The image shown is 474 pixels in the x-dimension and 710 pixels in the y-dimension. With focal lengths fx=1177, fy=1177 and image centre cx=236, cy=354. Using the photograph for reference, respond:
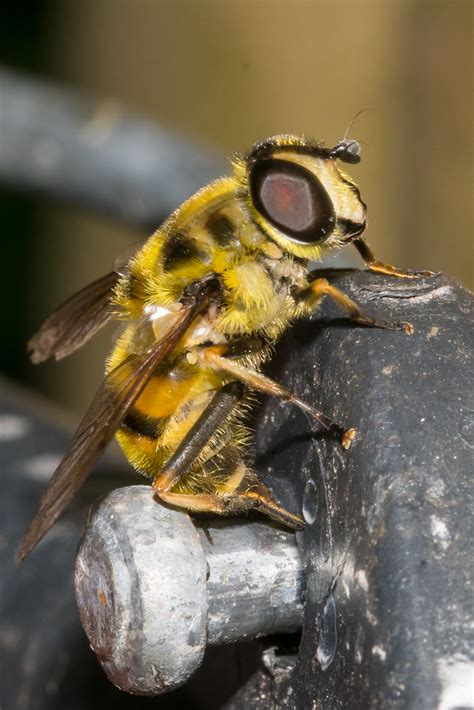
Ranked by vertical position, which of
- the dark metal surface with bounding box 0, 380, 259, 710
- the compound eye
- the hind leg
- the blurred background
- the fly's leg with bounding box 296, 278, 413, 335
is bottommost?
the dark metal surface with bounding box 0, 380, 259, 710

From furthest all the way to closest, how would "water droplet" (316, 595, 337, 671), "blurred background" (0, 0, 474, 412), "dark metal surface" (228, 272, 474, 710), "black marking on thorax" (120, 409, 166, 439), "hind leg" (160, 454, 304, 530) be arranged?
"blurred background" (0, 0, 474, 412) → "black marking on thorax" (120, 409, 166, 439) → "hind leg" (160, 454, 304, 530) → "water droplet" (316, 595, 337, 671) → "dark metal surface" (228, 272, 474, 710)

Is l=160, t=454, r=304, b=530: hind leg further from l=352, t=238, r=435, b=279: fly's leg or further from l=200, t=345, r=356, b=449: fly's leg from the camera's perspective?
l=352, t=238, r=435, b=279: fly's leg

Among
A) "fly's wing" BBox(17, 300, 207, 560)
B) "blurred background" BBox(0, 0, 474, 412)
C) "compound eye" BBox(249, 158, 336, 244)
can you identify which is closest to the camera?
"fly's wing" BBox(17, 300, 207, 560)

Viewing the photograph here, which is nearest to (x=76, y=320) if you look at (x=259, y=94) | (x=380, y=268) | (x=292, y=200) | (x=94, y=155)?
(x=94, y=155)

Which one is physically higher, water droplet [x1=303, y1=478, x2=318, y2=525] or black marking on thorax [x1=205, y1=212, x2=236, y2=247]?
black marking on thorax [x1=205, y1=212, x2=236, y2=247]

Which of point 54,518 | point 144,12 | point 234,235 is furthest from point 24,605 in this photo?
point 144,12

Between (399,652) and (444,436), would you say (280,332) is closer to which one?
(444,436)

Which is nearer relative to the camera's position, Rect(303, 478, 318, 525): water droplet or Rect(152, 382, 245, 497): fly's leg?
Rect(303, 478, 318, 525): water droplet

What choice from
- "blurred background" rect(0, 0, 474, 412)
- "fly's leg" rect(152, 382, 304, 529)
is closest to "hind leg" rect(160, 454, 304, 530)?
"fly's leg" rect(152, 382, 304, 529)
